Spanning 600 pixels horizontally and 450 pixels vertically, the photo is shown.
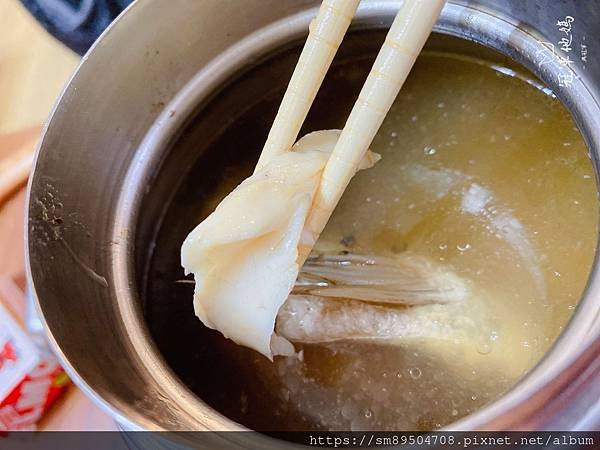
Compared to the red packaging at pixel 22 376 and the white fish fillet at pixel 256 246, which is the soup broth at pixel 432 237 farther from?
the red packaging at pixel 22 376

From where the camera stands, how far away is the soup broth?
793mm

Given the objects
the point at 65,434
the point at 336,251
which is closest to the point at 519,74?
the point at 336,251

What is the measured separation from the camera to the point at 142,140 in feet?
3.21

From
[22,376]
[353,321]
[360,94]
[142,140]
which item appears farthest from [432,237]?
[22,376]

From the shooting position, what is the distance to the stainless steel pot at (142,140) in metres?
0.75

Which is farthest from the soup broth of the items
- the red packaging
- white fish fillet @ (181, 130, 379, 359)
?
the red packaging

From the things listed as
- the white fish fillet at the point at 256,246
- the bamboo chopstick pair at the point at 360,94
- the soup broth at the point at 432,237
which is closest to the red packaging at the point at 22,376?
the soup broth at the point at 432,237

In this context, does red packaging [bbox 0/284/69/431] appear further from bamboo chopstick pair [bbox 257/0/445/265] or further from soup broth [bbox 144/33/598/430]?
bamboo chopstick pair [bbox 257/0/445/265]

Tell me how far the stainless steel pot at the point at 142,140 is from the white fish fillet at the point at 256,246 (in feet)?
0.36

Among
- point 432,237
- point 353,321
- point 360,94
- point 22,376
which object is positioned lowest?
point 22,376

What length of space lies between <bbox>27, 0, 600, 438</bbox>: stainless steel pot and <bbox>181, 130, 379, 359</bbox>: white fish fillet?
0.36ft

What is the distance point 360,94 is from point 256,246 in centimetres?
20

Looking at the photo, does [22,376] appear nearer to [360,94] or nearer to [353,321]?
[353,321]

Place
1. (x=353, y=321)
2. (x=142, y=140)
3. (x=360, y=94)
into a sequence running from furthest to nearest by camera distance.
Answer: (x=142, y=140) → (x=353, y=321) → (x=360, y=94)
